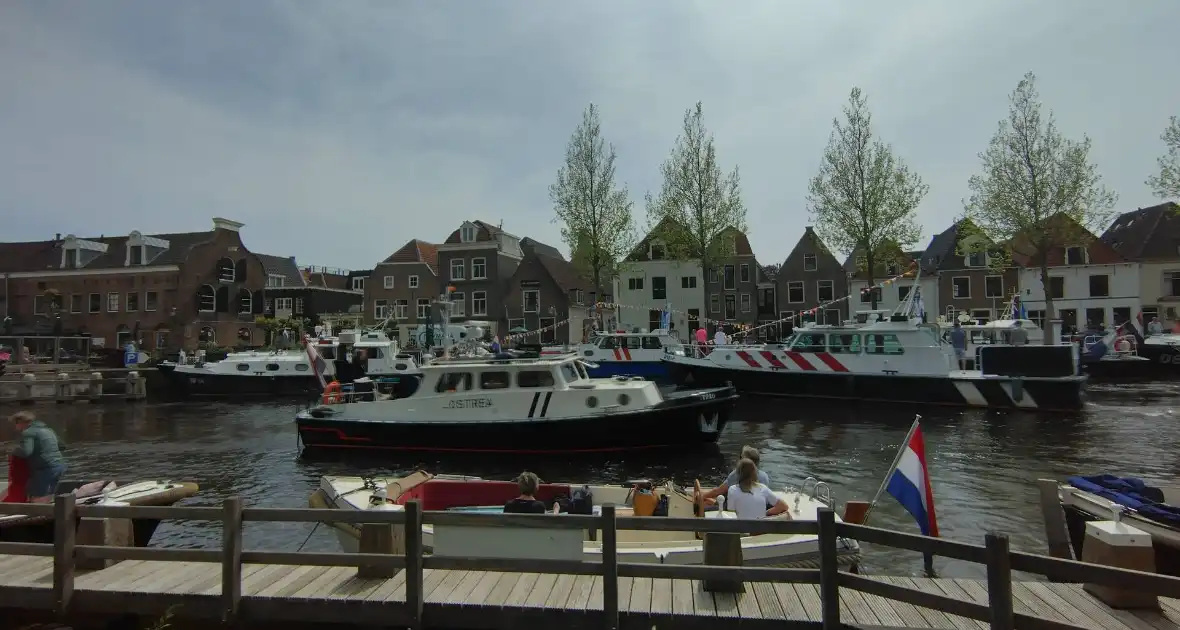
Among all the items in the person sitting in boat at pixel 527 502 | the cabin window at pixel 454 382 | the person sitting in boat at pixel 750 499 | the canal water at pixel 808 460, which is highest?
the cabin window at pixel 454 382

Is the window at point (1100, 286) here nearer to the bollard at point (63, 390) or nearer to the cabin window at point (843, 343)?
the cabin window at point (843, 343)

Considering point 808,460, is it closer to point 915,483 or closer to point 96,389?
point 915,483

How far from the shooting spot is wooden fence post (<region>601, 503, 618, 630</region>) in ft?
16.0

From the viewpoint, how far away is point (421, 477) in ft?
31.4

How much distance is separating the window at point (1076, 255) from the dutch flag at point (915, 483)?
152 feet

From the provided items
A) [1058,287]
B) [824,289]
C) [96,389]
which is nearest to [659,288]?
[824,289]

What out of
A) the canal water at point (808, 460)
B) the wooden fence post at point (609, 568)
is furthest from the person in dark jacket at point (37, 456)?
the wooden fence post at point (609, 568)

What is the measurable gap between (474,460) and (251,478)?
5159mm

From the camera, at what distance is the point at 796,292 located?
48.1 metres

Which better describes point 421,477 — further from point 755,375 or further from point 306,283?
point 306,283

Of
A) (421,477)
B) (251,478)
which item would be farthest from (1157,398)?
(251,478)

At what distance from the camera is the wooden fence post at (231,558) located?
17.2 feet

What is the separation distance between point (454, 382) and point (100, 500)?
357 inches

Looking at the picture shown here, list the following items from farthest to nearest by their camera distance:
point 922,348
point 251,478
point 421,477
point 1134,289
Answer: point 1134,289
point 922,348
point 251,478
point 421,477
